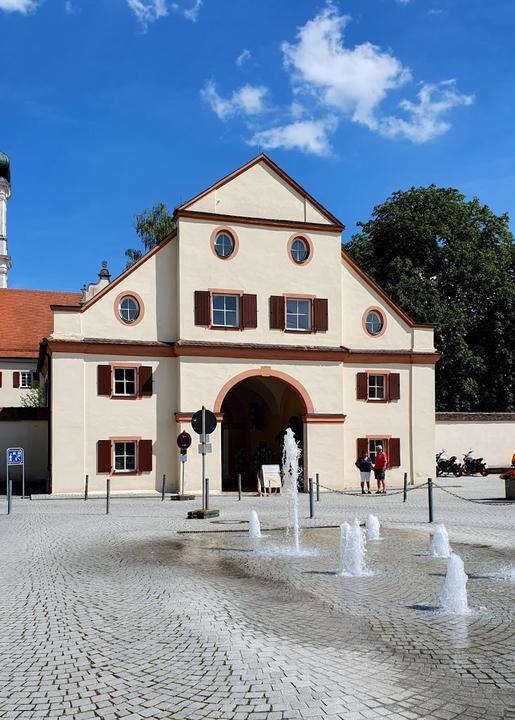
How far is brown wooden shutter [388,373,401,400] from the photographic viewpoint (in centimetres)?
3188

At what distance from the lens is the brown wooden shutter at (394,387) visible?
3188 centimetres

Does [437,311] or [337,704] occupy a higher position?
[437,311]

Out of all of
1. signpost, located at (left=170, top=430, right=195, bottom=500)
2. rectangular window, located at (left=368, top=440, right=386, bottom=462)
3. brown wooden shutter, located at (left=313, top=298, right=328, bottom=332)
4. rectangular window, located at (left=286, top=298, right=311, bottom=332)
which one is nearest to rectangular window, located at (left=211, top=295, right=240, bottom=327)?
rectangular window, located at (left=286, top=298, right=311, bottom=332)

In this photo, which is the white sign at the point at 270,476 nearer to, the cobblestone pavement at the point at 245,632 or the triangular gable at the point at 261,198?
the triangular gable at the point at 261,198

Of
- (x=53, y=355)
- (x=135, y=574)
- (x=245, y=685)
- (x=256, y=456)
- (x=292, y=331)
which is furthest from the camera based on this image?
(x=256, y=456)

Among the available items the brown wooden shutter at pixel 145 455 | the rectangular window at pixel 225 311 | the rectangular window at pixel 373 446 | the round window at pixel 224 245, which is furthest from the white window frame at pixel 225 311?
the rectangular window at pixel 373 446

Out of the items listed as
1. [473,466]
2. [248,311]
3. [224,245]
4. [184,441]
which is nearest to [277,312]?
[248,311]

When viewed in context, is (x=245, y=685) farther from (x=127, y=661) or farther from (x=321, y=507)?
(x=321, y=507)

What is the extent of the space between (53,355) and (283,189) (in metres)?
11.5

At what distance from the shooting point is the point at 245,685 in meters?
5.92

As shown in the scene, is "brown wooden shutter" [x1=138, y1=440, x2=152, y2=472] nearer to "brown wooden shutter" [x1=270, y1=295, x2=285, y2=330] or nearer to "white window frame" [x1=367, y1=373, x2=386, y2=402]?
"brown wooden shutter" [x1=270, y1=295, x2=285, y2=330]

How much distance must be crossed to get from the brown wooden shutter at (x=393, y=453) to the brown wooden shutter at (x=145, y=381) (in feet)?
34.1

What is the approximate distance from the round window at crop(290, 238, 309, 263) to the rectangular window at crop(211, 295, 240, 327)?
3.14 meters

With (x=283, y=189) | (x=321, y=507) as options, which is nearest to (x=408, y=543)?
(x=321, y=507)
